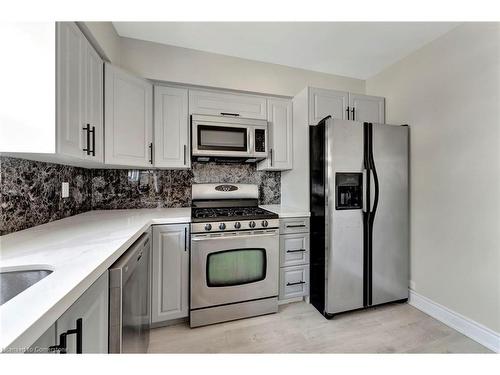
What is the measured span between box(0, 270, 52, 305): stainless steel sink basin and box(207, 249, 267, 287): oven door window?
1105 mm

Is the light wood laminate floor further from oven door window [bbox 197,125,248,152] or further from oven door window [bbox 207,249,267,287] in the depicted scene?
oven door window [bbox 197,125,248,152]

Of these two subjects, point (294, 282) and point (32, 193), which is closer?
point (32, 193)

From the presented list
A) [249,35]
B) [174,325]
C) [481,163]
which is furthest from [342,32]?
[174,325]

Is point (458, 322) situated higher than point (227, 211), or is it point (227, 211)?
point (227, 211)

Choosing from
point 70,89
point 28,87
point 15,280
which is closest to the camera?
point 15,280

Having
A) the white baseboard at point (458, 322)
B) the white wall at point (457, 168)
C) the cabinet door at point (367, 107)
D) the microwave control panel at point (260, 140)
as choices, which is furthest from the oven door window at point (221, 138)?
the white baseboard at point (458, 322)

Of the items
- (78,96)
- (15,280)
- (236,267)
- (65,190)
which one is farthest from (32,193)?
(236,267)

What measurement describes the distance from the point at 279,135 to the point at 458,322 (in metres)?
2.31

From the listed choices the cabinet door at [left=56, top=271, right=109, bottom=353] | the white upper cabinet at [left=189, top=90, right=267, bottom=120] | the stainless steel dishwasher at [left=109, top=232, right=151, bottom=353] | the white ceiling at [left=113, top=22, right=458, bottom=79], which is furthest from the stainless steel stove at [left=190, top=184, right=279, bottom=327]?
the white ceiling at [left=113, top=22, right=458, bottom=79]

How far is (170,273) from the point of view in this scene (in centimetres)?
170

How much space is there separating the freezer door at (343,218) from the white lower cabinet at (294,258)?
272 mm

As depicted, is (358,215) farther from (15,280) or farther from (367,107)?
(15,280)
